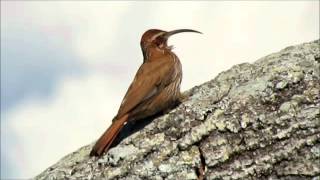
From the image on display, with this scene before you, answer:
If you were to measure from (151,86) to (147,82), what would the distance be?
71mm

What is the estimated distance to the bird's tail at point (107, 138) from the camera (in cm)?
662

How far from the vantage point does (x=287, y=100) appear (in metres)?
6.25

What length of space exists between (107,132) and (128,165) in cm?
86

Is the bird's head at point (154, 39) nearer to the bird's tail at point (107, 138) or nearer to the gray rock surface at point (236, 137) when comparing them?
the bird's tail at point (107, 138)

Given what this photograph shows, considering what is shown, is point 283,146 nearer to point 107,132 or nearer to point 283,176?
point 283,176

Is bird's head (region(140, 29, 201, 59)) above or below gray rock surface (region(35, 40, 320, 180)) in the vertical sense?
above

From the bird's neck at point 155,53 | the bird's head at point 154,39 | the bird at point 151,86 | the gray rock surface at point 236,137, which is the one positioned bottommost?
the gray rock surface at point 236,137

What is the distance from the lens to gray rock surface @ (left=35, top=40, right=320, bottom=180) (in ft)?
18.9

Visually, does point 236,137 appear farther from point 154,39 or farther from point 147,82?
point 154,39

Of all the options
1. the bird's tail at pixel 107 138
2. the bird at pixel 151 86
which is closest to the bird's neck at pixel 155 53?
the bird at pixel 151 86

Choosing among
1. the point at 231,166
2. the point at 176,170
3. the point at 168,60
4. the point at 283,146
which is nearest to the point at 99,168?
the point at 176,170

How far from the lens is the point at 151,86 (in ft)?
27.1

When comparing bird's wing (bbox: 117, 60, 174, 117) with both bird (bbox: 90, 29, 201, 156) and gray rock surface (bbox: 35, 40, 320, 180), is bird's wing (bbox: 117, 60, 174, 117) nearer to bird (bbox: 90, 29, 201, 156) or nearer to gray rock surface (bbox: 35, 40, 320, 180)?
bird (bbox: 90, 29, 201, 156)

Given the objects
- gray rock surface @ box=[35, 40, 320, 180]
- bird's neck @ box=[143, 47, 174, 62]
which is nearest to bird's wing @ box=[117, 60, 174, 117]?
bird's neck @ box=[143, 47, 174, 62]
